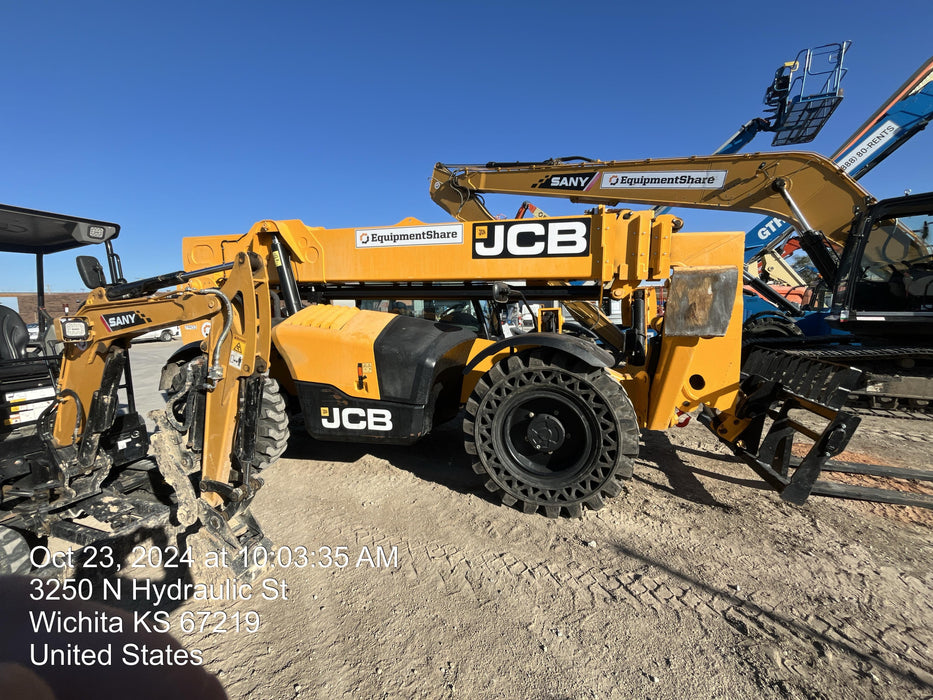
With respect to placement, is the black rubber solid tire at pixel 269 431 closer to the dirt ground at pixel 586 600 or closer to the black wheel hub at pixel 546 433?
the dirt ground at pixel 586 600

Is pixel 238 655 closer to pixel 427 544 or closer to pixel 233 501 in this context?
pixel 233 501

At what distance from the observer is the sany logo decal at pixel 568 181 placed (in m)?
6.83

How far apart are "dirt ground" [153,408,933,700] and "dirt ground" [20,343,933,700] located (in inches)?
0.4

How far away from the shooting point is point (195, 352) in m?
4.67

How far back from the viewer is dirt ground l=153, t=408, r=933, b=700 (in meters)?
2.08

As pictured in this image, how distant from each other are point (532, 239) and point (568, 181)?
336 centimetres

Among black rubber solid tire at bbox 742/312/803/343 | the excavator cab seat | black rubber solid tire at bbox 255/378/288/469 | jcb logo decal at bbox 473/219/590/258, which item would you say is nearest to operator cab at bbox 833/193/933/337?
black rubber solid tire at bbox 742/312/803/343

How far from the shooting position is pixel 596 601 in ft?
8.51

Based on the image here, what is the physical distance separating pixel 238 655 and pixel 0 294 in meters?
3.61

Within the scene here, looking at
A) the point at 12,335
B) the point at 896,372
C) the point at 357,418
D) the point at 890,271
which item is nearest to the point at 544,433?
the point at 357,418

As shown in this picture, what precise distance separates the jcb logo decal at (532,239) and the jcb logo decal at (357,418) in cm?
172

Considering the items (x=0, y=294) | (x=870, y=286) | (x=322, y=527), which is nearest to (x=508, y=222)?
(x=322, y=527)

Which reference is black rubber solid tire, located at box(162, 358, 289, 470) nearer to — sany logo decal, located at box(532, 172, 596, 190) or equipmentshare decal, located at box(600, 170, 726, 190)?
sany logo decal, located at box(532, 172, 596, 190)

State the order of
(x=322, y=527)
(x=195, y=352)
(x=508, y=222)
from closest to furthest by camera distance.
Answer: (x=322, y=527) → (x=508, y=222) → (x=195, y=352)
